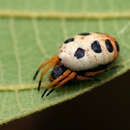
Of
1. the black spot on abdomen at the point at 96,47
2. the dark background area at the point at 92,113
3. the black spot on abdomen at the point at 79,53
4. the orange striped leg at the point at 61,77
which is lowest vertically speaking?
the dark background area at the point at 92,113

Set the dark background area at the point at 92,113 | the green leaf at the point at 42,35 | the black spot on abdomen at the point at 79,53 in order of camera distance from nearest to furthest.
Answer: the black spot on abdomen at the point at 79,53
the green leaf at the point at 42,35
the dark background area at the point at 92,113

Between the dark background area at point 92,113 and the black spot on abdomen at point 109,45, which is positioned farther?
the dark background area at point 92,113

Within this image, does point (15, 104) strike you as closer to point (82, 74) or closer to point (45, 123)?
point (82, 74)

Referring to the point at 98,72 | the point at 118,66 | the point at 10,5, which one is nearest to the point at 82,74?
the point at 98,72

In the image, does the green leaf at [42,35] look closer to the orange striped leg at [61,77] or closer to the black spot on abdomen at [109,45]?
the orange striped leg at [61,77]

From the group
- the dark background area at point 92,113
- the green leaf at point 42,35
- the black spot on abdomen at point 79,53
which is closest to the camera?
the black spot on abdomen at point 79,53

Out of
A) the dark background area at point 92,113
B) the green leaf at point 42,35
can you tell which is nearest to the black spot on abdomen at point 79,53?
the green leaf at point 42,35

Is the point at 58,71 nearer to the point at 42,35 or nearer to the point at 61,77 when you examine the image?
the point at 61,77
